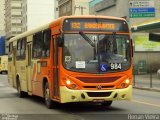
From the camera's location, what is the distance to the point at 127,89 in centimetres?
1529

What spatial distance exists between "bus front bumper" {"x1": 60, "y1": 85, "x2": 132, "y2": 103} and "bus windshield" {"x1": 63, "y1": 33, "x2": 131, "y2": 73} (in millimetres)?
632

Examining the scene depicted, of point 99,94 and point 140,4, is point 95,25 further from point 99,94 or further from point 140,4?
point 140,4

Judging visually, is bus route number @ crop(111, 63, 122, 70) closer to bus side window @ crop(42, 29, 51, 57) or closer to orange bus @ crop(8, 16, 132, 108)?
orange bus @ crop(8, 16, 132, 108)

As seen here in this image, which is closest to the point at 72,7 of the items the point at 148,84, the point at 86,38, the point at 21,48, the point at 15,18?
the point at 15,18

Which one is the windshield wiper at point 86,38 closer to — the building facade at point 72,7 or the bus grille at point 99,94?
the bus grille at point 99,94

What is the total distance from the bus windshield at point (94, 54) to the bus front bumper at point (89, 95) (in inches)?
24.9

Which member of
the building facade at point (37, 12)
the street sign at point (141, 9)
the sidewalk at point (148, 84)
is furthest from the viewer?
the building facade at point (37, 12)

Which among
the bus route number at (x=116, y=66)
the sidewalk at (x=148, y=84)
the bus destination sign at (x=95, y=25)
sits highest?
the bus destination sign at (x=95, y=25)

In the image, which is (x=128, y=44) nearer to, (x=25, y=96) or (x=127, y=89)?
(x=127, y=89)

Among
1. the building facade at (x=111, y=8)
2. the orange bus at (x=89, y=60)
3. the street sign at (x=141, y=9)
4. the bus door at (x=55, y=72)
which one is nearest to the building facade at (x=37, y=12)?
the building facade at (x=111, y=8)

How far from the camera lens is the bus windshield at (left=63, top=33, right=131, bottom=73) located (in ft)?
48.9

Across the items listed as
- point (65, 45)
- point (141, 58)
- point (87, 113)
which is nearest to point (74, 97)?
point (87, 113)

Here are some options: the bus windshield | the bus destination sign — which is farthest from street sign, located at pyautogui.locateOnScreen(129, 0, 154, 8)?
the bus windshield

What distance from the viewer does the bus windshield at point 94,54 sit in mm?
14914
